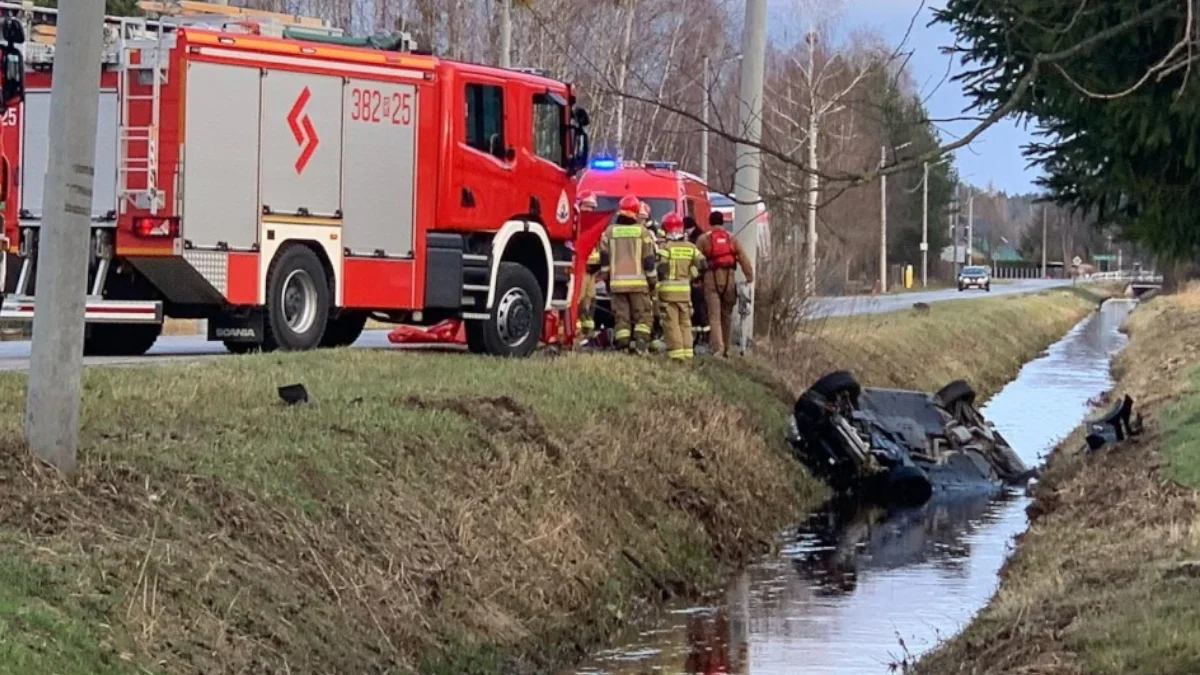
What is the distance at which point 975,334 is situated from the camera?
42406mm

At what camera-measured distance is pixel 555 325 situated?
21.2 meters

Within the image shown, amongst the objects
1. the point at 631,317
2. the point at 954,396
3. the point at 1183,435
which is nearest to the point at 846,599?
the point at 1183,435

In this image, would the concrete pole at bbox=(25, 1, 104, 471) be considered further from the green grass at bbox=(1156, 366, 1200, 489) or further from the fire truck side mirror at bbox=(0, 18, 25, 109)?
the green grass at bbox=(1156, 366, 1200, 489)

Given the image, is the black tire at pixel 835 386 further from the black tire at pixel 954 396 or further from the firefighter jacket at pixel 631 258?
the firefighter jacket at pixel 631 258

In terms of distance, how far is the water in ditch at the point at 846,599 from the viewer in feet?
40.7

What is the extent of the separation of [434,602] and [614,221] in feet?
31.3

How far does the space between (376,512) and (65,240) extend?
2.95 meters

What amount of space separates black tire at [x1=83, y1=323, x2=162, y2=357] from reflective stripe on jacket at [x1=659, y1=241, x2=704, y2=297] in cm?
508

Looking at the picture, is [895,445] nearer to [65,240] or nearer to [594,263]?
[594,263]

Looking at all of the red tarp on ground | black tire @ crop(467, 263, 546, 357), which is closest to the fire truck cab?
the red tarp on ground

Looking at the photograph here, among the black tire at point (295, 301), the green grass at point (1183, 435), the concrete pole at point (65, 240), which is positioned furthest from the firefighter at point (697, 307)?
the concrete pole at point (65, 240)

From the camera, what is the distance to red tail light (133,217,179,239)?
57.1 feet

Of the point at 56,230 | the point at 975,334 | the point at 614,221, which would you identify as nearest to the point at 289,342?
the point at 614,221

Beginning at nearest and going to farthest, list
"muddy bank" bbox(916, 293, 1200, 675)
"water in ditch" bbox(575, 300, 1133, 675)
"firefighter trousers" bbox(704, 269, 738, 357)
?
"muddy bank" bbox(916, 293, 1200, 675), "water in ditch" bbox(575, 300, 1133, 675), "firefighter trousers" bbox(704, 269, 738, 357)
